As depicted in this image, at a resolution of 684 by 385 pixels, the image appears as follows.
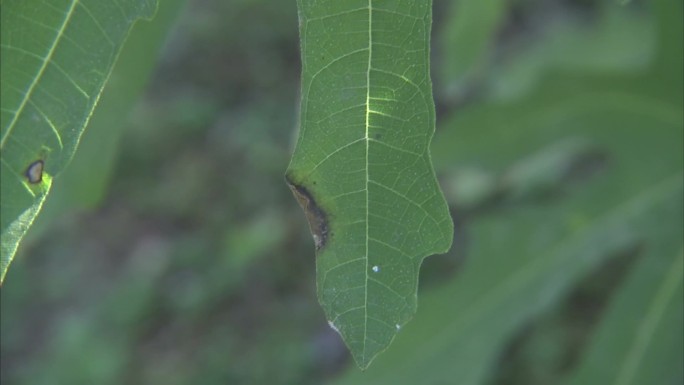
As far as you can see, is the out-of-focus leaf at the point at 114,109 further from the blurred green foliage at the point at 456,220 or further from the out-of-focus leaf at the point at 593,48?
the out-of-focus leaf at the point at 593,48

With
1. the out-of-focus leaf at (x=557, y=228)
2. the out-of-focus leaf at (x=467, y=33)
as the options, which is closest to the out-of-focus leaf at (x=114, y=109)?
the out-of-focus leaf at (x=557, y=228)

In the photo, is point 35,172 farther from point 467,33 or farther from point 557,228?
point 467,33

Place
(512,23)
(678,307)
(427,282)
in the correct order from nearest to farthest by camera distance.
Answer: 1. (678,307)
2. (427,282)
3. (512,23)

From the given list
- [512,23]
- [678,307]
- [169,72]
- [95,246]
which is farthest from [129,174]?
[678,307]

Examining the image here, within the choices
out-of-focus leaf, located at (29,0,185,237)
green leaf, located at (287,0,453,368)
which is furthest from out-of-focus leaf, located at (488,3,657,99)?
green leaf, located at (287,0,453,368)

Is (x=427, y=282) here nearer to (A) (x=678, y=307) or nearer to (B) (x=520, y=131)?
(B) (x=520, y=131)

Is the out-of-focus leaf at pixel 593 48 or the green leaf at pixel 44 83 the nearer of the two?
the green leaf at pixel 44 83
